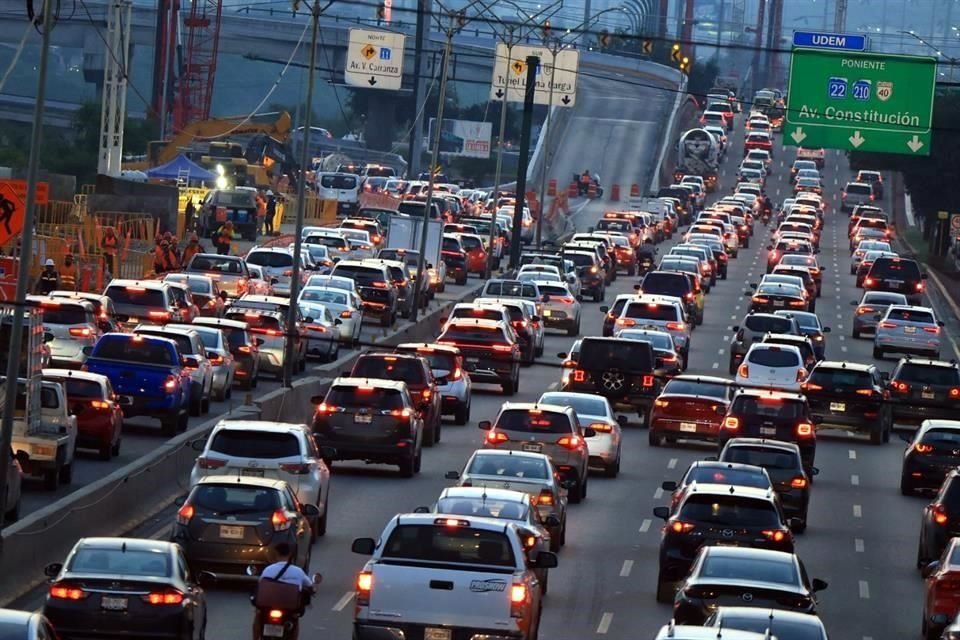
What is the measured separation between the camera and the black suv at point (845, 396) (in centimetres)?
4400

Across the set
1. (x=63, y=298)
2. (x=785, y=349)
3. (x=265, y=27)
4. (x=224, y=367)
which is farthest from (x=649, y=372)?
(x=265, y=27)

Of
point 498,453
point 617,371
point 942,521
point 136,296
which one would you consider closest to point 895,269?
point 617,371

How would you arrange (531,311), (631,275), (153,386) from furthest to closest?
(631,275), (531,311), (153,386)

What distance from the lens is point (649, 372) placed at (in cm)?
4419

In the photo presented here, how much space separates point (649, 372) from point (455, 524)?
81.5 feet

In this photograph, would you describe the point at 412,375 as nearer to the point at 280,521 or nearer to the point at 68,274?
the point at 280,521

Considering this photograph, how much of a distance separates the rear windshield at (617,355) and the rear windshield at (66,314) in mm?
9094

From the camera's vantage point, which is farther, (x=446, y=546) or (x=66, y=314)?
(x=66, y=314)

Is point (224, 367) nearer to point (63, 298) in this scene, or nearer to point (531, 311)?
point (63, 298)

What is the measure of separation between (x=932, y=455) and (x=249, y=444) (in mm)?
13174

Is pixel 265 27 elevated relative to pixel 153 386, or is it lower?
elevated

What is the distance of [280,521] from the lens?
2420 centimetres

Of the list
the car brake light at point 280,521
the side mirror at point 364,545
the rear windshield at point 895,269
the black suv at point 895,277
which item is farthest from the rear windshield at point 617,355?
the rear windshield at point 895,269

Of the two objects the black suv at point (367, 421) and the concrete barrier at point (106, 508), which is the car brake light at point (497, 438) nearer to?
the black suv at point (367, 421)
